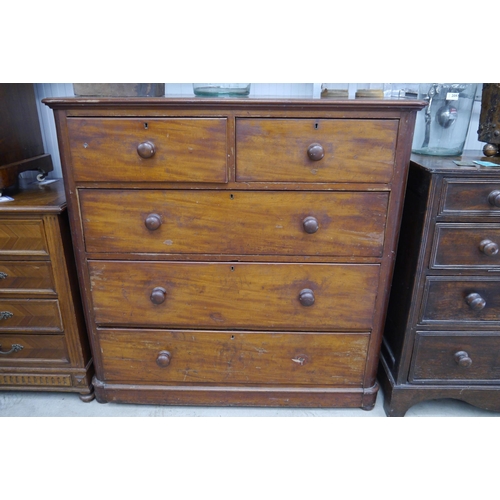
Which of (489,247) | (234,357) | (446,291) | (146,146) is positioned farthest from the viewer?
(234,357)

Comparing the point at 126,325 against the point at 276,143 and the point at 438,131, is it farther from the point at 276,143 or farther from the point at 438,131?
the point at 438,131

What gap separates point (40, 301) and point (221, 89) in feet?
3.80

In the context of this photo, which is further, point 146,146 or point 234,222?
point 234,222

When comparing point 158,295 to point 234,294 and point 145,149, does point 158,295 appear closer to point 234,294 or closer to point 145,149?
point 234,294

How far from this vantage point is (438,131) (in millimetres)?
1705

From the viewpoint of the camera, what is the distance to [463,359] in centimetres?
156

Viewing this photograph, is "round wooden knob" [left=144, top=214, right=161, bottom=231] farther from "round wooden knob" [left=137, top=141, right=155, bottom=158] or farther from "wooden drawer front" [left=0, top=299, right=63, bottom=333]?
"wooden drawer front" [left=0, top=299, right=63, bottom=333]

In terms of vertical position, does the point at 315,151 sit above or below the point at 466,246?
above

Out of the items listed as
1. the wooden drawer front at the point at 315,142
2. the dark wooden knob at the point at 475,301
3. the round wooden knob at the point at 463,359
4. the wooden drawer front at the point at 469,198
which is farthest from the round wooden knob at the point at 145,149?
the round wooden knob at the point at 463,359

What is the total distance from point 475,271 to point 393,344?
0.47 metres

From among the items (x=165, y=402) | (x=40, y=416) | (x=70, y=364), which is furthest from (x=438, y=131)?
(x=40, y=416)

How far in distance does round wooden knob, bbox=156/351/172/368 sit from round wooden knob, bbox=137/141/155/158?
794 mm

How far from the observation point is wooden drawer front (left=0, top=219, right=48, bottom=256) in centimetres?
151

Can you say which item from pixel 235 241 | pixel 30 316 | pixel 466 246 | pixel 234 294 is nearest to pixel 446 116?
pixel 466 246
